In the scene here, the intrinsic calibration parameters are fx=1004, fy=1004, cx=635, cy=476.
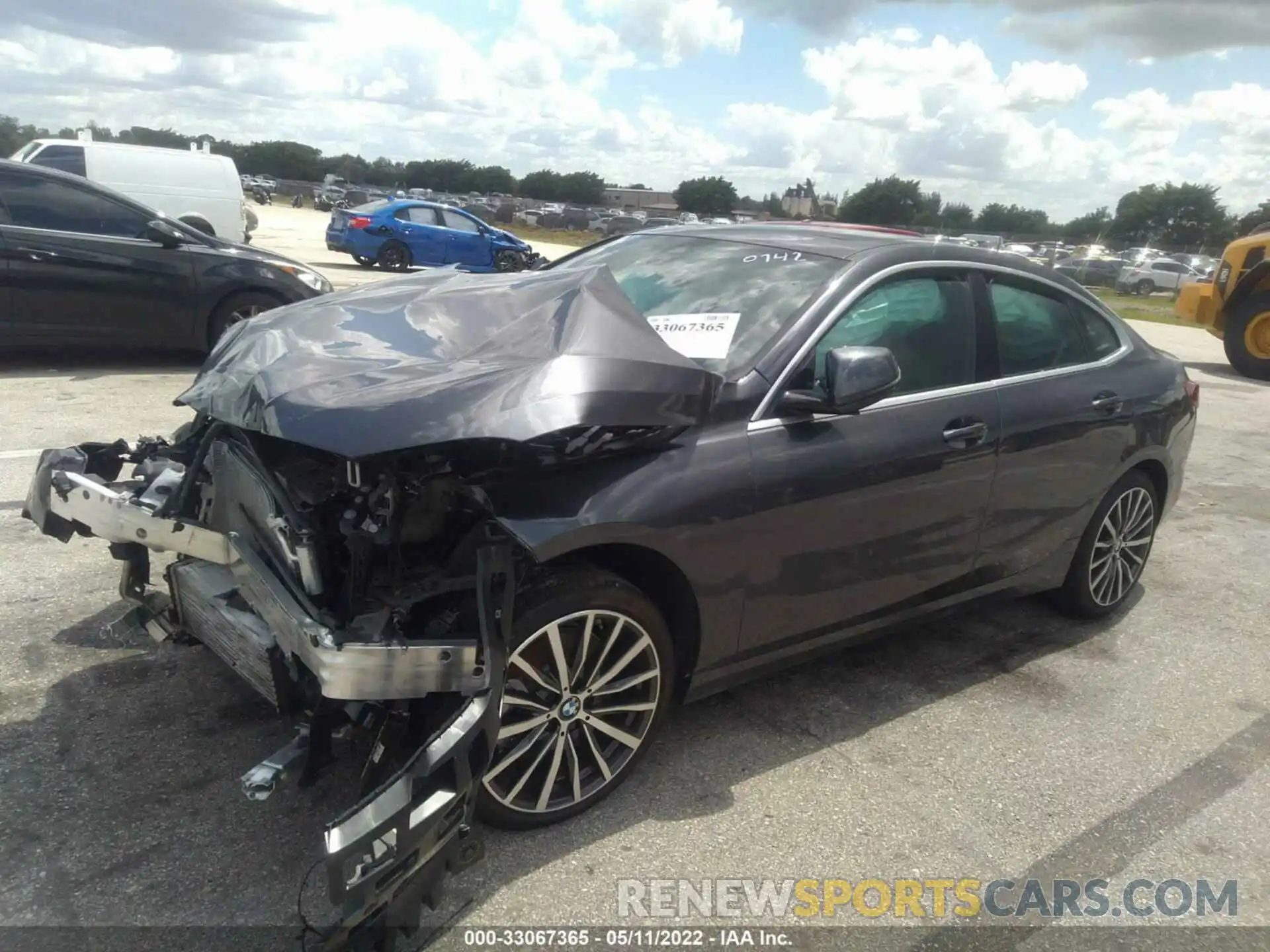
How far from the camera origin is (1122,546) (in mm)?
4691

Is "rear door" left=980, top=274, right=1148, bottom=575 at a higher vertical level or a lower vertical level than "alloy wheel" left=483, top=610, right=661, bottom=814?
higher

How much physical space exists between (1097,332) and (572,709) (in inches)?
122

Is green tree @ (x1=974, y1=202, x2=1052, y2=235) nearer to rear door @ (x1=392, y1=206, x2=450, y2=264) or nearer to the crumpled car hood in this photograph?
rear door @ (x1=392, y1=206, x2=450, y2=264)

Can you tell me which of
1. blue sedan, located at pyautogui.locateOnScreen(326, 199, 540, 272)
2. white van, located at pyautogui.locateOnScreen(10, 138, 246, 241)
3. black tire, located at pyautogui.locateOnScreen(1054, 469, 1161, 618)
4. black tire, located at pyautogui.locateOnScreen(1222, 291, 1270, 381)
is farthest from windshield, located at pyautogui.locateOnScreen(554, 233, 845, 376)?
blue sedan, located at pyautogui.locateOnScreen(326, 199, 540, 272)

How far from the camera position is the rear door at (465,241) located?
21781mm

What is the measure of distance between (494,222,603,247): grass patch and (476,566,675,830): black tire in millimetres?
34672

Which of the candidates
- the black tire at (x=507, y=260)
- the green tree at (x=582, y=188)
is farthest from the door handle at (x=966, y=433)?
the green tree at (x=582, y=188)

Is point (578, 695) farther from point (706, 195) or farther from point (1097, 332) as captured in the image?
point (706, 195)

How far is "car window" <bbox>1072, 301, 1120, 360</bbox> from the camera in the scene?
4.46m

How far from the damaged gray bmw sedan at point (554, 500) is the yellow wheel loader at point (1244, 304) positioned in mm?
11000

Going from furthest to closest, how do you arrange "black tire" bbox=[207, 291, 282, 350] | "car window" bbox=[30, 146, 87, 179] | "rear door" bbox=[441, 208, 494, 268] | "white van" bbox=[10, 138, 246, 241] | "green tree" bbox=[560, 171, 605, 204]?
"green tree" bbox=[560, 171, 605, 204]
"rear door" bbox=[441, 208, 494, 268]
"white van" bbox=[10, 138, 246, 241]
"car window" bbox=[30, 146, 87, 179]
"black tire" bbox=[207, 291, 282, 350]

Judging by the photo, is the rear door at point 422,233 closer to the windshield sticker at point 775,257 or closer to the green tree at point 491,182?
the windshield sticker at point 775,257

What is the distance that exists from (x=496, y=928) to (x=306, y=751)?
664 millimetres

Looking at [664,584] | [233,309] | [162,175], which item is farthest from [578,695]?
[162,175]
